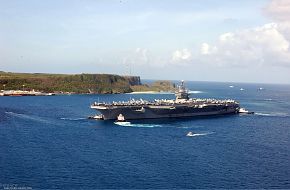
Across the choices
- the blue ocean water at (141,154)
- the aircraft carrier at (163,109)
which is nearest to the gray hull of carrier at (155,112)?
the aircraft carrier at (163,109)

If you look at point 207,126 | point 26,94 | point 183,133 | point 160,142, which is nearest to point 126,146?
point 160,142

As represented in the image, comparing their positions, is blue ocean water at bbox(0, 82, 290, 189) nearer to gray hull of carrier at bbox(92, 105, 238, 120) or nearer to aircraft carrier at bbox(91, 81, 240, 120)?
gray hull of carrier at bbox(92, 105, 238, 120)

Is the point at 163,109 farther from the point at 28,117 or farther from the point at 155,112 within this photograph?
the point at 28,117

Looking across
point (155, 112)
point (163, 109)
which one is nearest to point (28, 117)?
point (155, 112)

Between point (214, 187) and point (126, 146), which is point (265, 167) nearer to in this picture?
point (214, 187)

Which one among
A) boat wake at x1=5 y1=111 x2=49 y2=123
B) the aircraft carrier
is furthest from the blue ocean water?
the aircraft carrier
